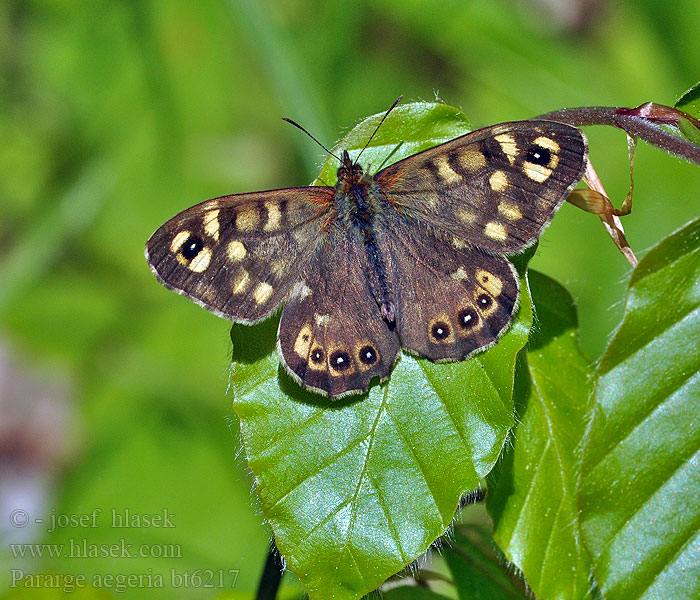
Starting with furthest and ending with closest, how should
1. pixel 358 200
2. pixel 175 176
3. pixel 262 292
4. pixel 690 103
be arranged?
pixel 175 176 < pixel 358 200 < pixel 262 292 < pixel 690 103

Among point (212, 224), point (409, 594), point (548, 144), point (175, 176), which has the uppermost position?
point (548, 144)

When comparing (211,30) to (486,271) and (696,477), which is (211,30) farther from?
(696,477)

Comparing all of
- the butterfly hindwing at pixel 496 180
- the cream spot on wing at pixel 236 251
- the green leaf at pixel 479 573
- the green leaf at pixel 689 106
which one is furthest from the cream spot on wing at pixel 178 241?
the green leaf at pixel 689 106

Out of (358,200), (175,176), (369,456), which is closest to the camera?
(369,456)

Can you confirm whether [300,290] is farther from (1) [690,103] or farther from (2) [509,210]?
(1) [690,103]

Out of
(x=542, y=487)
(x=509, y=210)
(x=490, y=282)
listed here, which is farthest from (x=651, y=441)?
(x=509, y=210)

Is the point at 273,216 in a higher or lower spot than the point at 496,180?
lower

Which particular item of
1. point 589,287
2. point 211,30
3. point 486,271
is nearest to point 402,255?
point 486,271

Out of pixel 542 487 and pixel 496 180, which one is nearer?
pixel 542 487
